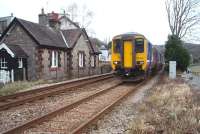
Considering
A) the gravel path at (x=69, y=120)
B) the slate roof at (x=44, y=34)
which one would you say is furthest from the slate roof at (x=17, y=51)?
the gravel path at (x=69, y=120)

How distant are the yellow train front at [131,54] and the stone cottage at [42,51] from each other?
25.7 ft

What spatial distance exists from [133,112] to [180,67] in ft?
83.5

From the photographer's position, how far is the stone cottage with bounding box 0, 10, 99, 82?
80.4 ft

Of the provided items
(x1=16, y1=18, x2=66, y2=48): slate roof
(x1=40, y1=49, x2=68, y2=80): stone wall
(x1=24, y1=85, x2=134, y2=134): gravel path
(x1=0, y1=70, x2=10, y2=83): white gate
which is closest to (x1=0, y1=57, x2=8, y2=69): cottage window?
(x1=0, y1=70, x2=10, y2=83): white gate

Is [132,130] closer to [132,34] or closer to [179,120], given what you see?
[179,120]

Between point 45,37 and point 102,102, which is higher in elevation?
point 45,37

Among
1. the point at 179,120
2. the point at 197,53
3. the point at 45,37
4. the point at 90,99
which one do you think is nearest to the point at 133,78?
the point at 90,99

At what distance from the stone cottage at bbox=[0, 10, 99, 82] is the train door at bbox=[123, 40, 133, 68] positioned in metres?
8.17

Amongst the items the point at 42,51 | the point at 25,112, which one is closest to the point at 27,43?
the point at 42,51

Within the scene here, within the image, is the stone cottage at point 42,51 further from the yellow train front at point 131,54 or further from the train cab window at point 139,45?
the train cab window at point 139,45

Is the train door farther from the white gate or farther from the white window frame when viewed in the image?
the white window frame

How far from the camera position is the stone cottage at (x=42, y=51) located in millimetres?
24516

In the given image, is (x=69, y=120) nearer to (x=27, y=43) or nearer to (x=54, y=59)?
(x=27, y=43)

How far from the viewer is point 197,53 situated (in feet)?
351
